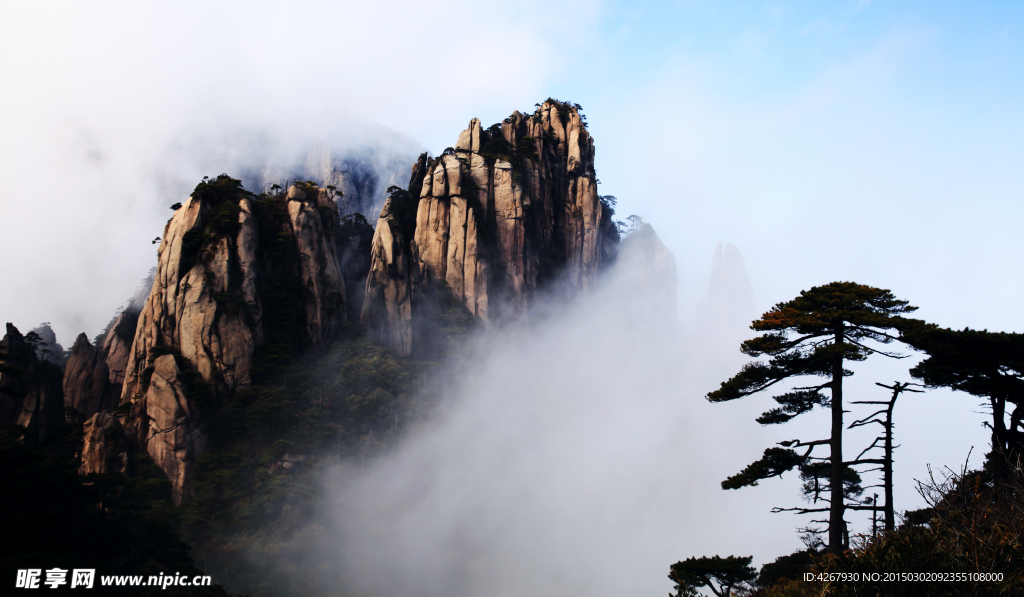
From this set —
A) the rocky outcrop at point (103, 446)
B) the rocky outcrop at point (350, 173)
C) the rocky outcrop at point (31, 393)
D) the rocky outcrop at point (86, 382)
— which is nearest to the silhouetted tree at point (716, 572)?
the rocky outcrop at point (103, 446)

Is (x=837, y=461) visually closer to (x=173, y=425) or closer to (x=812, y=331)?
(x=812, y=331)

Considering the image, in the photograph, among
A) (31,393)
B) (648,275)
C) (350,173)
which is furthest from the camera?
(350,173)

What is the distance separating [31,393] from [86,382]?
336 centimetres

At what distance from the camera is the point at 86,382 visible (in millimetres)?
39750

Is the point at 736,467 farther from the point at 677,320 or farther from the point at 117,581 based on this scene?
the point at 117,581

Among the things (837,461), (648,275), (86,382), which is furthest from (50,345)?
(648,275)

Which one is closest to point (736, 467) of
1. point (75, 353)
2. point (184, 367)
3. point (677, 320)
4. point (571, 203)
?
point (677, 320)

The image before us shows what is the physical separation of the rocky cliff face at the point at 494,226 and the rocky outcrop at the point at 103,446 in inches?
868

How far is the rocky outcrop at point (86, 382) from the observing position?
39.2 metres

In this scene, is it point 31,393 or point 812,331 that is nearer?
point 812,331

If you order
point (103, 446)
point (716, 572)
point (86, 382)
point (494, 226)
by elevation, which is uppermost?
point (494, 226)

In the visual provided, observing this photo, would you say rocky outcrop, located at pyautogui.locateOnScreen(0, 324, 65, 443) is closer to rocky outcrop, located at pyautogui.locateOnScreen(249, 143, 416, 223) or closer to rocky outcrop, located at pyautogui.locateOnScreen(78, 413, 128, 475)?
rocky outcrop, located at pyautogui.locateOnScreen(78, 413, 128, 475)

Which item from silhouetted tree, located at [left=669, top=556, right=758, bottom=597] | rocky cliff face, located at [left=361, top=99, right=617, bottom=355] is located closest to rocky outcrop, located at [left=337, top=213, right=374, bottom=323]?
rocky cliff face, located at [left=361, top=99, right=617, bottom=355]

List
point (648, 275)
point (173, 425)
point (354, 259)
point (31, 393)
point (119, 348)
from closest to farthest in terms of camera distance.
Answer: point (173, 425) → point (31, 393) → point (119, 348) → point (354, 259) → point (648, 275)
